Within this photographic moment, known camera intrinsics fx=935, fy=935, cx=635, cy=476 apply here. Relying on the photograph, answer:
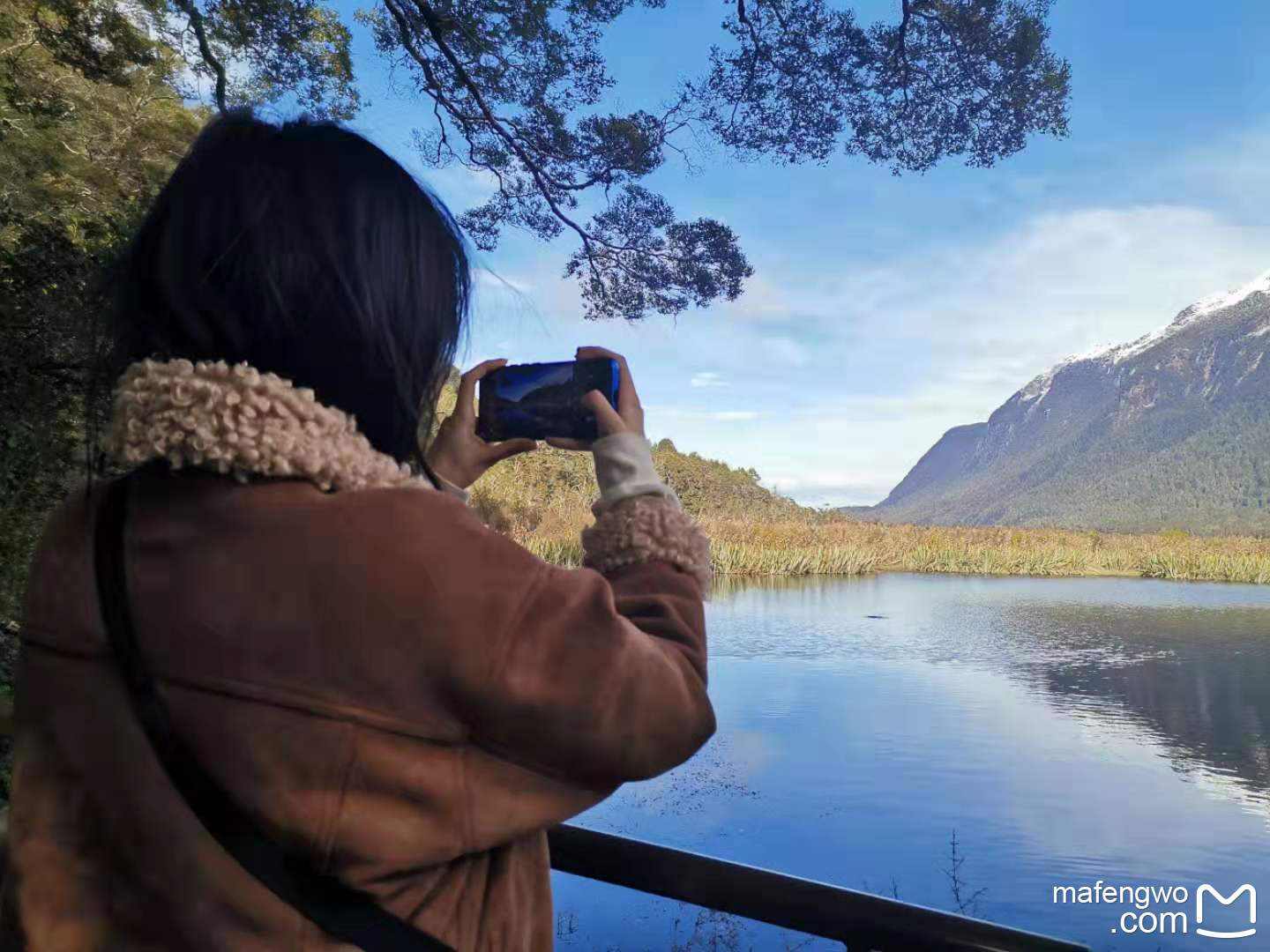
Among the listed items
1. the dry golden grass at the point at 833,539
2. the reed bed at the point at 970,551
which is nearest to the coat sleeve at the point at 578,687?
the dry golden grass at the point at 833,539

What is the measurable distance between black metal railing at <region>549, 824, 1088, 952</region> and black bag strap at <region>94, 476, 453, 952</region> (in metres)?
0.43

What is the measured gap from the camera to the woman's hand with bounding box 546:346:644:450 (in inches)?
20.2

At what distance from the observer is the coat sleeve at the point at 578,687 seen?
13.7 inches

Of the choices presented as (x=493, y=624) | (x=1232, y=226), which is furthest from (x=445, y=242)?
(x=1232, y=226)

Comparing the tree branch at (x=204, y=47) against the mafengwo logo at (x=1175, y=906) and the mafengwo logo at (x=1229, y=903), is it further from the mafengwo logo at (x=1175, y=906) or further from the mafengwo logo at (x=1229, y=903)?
the mafengwo logo at (x=1229, y=903)

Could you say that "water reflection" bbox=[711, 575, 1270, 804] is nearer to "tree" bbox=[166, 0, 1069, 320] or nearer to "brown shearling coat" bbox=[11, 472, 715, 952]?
"tree" bbox=[166, 0, 1069, 320]

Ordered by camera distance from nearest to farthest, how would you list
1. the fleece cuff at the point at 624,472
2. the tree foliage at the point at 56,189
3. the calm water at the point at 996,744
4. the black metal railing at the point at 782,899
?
the fleece cuff at the point at 624,472
the black metal railing at the point at 782,899
the tree foliage at the point at 56,189
the calm water at the point at 996,744

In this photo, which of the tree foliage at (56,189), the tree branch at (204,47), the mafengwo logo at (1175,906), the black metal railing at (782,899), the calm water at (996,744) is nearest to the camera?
the black metal railing at (782,899)

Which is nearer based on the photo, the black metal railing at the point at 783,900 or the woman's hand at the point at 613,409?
the woman's hand at the point at 613,409

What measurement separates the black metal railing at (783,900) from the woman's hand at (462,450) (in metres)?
0.40

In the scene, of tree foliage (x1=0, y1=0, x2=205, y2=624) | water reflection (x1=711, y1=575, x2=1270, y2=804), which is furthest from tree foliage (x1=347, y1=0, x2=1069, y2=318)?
water reflection (x1=711, y1=575, x2=1270, y2=804)

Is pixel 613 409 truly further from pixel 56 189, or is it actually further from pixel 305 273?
pixel 56 189

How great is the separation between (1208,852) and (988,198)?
528cm

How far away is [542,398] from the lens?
1.81 feet
